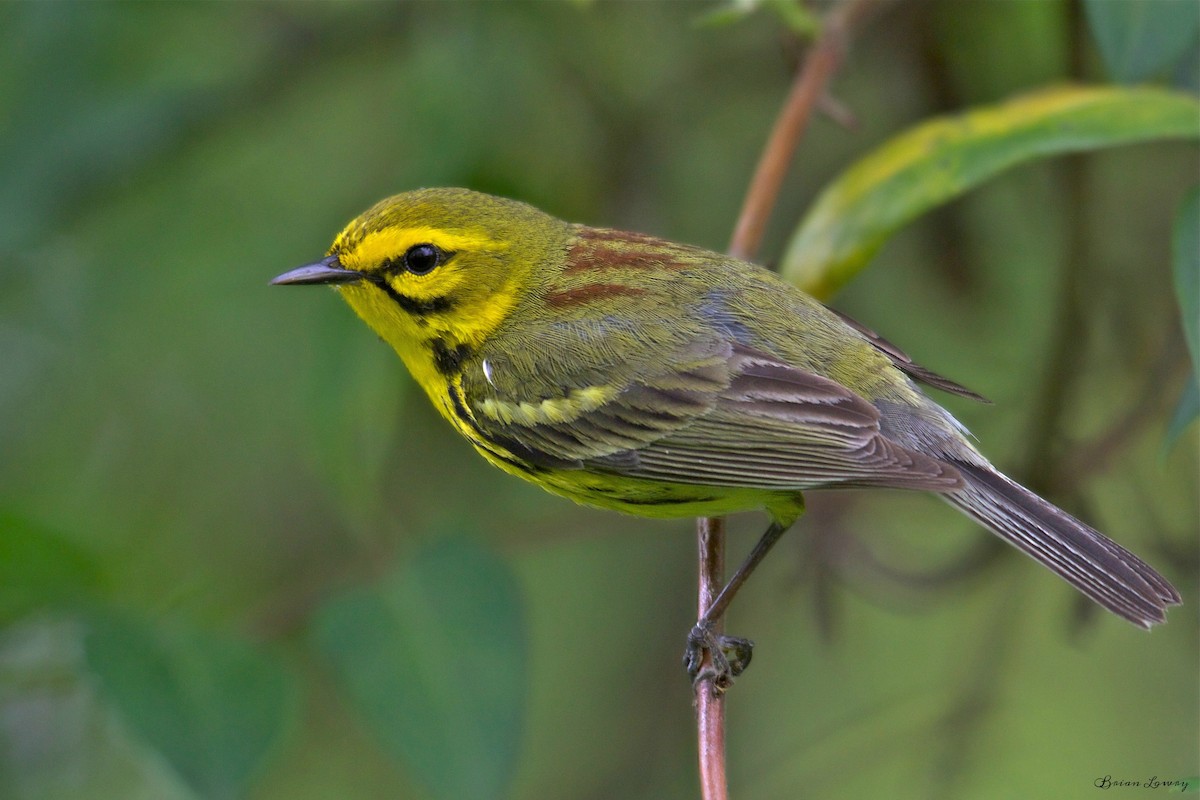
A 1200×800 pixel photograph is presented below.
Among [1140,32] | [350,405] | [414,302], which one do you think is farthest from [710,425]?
[1140,32]

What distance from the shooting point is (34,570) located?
2.81 m

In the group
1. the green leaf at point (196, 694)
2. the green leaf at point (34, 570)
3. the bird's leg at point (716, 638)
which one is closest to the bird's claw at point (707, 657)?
the bird's leg at point (716, 638)

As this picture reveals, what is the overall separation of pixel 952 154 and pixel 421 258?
4.38 feet

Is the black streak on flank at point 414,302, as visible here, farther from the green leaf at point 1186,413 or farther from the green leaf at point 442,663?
the green leaf at point 1186,413

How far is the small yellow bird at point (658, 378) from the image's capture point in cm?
274

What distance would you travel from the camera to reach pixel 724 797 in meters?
2.19

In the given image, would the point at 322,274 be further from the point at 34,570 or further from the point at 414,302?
the point at 34,570

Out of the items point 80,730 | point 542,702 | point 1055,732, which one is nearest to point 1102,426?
point 1055,732

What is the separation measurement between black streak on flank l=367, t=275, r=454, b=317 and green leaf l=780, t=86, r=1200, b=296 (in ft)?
2.87

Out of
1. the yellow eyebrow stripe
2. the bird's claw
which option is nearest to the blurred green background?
the yellow eyebrow stripe

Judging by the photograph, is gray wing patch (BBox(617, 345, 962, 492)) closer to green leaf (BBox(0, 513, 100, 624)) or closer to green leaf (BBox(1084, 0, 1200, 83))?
green leaf (BBox(1084, 0, 1200, 83))

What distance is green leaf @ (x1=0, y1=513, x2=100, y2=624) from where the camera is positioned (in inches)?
110

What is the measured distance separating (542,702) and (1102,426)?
2.30 m

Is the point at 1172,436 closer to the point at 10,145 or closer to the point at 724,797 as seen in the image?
the point at 724,797
